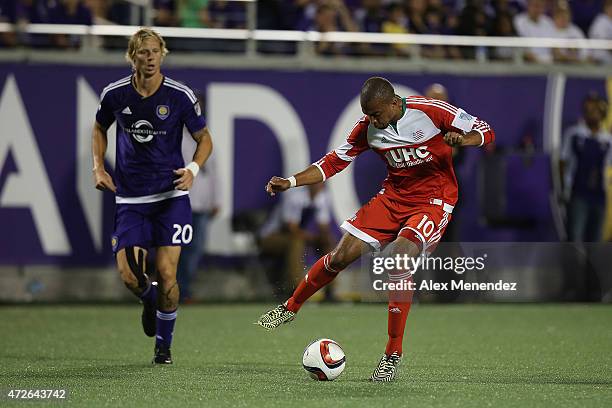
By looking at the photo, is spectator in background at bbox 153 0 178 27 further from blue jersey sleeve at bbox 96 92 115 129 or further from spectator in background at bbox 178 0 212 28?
blue jersey sleeve at bbox 96 92 115 129

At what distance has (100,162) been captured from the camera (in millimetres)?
9648

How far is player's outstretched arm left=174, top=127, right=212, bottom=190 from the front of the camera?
368 inches

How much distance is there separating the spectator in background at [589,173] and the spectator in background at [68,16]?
22.8ft

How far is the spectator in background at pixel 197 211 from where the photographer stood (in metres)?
15.8

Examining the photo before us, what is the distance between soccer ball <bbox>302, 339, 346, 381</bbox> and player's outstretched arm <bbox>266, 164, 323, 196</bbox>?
3.84 ft

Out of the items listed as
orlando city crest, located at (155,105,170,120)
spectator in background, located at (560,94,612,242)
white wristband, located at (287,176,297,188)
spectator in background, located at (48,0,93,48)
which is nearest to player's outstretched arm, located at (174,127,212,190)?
orlando city crest, located at (155,105,170,120)

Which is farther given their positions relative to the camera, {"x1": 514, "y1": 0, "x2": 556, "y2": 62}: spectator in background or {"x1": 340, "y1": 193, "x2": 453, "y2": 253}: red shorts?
{"x1": 514, "y1": 0, "x2": 556, "y2": 62}: spectator in background

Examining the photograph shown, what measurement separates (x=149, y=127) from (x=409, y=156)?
216 centimetres

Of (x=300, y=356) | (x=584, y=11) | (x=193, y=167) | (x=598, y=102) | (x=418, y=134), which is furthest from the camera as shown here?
(x=584, y=11)

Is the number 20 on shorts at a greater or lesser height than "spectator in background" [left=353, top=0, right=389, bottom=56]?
lesser

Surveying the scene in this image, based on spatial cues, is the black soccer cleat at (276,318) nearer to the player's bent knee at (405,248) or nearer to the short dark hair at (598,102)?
the player's bent knee at (405,248)

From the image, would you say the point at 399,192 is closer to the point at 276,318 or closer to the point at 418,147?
the point at 418,147

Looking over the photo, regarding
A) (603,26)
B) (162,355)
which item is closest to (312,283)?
(162,355)

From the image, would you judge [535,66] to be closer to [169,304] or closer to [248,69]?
[248,69]
